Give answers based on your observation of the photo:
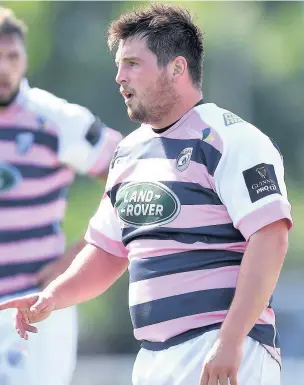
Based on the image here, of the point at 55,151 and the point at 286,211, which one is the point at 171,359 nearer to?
the point at 286,211

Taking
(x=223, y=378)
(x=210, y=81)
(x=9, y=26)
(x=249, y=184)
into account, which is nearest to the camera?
(x=223, y=378)

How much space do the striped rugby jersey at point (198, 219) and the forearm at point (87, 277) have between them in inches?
10.0

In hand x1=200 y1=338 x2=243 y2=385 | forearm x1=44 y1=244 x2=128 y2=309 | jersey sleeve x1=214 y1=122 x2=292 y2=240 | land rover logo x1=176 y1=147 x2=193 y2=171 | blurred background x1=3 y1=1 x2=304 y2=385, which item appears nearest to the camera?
hand x1=200 y1=338 x2=243 y2=385

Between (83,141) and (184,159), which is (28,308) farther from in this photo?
(83,141)

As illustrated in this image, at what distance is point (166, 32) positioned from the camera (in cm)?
337

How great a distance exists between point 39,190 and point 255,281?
1.80 m

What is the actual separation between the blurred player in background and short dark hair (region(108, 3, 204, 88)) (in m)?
1.29

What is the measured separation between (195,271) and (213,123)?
414 millimetres

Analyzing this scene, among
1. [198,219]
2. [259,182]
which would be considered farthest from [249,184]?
[198,219]

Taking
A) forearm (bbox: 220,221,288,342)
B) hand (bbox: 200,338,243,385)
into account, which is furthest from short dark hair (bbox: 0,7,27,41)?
hand (bbox: 200,338,243,385)

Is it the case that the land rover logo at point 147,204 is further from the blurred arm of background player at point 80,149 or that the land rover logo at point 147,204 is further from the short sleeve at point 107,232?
the blurred arm of background player at point 80,149

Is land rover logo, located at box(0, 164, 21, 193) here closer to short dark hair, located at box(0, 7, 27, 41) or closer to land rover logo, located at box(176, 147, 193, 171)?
short dark hair, located at box(0, 7, 27, 41)

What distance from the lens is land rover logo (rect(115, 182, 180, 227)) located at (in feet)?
10.5

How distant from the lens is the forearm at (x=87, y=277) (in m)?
3.48
